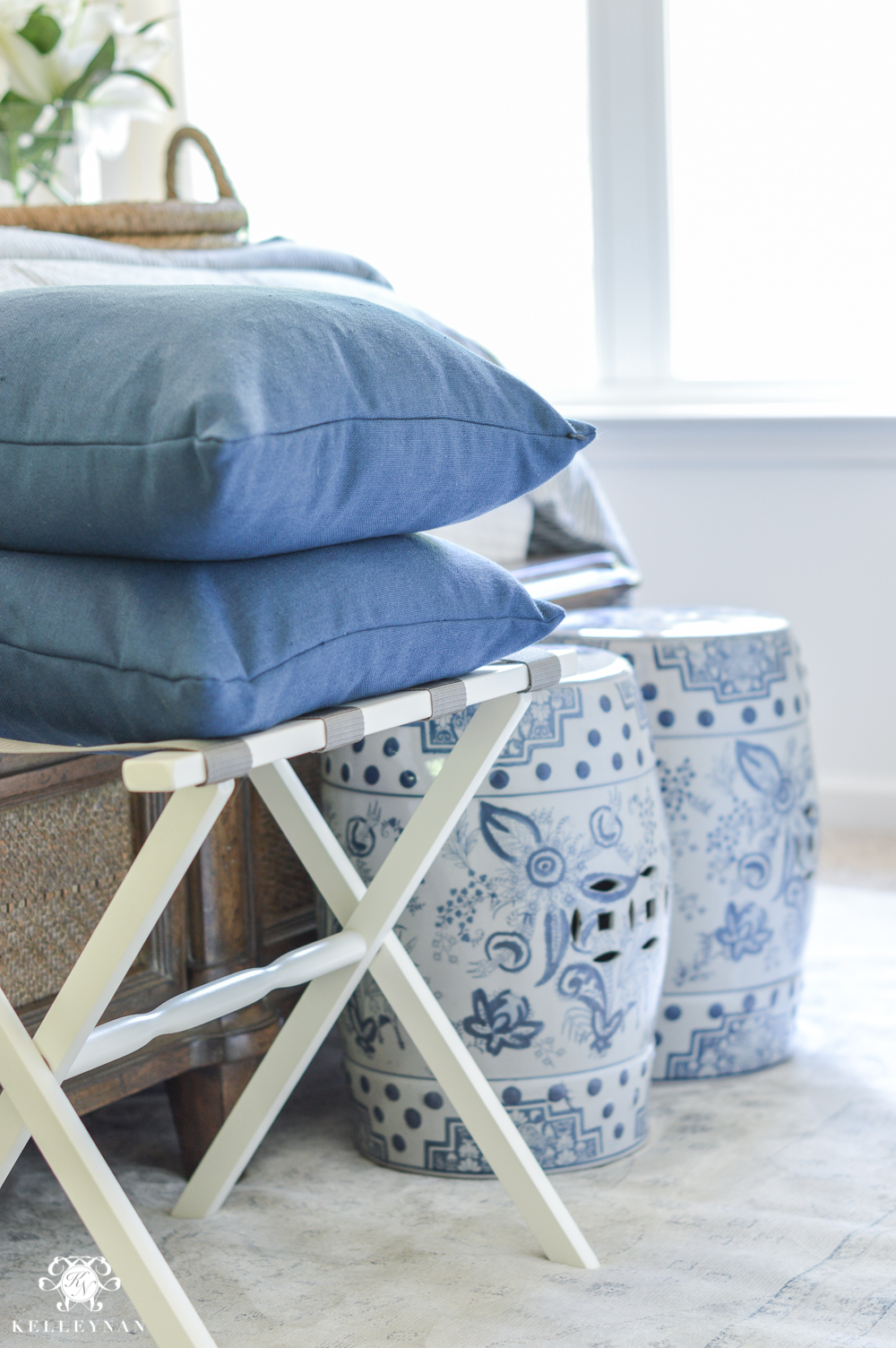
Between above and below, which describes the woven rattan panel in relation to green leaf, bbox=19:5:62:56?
below

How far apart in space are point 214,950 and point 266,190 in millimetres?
2391

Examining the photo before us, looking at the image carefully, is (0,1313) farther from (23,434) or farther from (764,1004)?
(764,1004)

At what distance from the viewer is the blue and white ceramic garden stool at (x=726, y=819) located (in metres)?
1.50

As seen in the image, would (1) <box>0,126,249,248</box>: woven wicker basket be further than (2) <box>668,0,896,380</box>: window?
No

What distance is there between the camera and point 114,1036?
0.99 m

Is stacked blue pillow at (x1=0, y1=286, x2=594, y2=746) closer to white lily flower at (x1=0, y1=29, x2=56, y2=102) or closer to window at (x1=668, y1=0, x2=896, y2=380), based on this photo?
white lily flower at (x1=0, y1=29, x2=56, y2=102)

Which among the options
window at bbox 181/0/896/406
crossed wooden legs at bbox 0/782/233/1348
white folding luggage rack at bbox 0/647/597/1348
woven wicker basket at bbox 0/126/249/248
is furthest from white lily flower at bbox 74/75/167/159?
crossed wooden legs at bbox 0/782/233/1348

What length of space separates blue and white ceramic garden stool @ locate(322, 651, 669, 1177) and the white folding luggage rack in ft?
0.43

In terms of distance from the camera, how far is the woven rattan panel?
114cm

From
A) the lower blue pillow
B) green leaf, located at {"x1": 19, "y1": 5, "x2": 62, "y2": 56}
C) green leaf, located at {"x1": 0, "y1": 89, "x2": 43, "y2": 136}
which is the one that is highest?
green leaf, located at {"x1": 19, "y1": 5, "x2": 62, "y2": 56}

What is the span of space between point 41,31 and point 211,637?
1.53m

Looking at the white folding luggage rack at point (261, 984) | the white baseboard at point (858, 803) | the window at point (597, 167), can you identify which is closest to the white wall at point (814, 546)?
the white baseboard at point (858, 803)

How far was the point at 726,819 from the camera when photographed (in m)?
1.51

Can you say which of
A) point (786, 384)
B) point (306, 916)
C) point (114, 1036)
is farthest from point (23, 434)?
point (786, 384)
